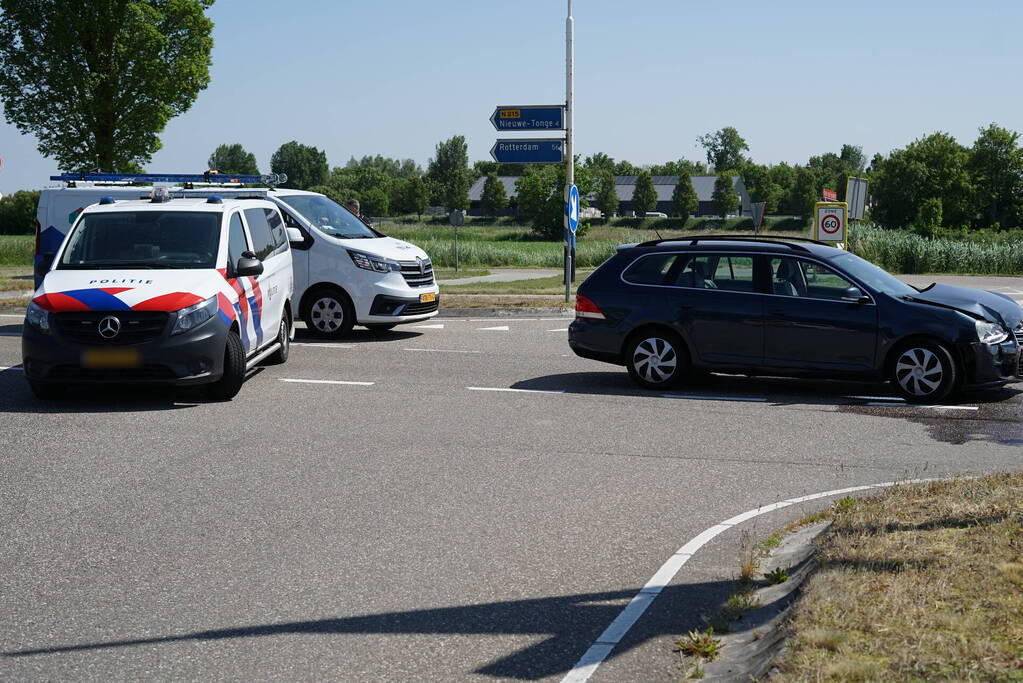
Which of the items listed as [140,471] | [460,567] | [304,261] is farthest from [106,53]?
[460,567]

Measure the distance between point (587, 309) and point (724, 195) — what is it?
139 metres

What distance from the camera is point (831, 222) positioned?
73.4 ft

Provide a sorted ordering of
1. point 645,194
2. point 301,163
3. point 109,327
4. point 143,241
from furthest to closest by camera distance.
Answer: point 301,163, point 645,194, point 143,241, point 109,327

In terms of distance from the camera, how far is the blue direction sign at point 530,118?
22438 millimetres

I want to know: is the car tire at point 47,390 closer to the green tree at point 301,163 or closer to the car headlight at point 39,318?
the car headlight at point 39,318

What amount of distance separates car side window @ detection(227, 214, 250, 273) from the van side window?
0.67ft

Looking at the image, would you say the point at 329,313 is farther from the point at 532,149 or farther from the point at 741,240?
the point at 532,149

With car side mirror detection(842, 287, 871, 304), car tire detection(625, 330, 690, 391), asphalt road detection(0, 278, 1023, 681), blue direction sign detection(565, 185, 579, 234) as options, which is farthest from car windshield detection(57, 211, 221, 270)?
blue direction sign detection(565, 185, 579, 234)

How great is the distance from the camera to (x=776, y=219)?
131875 millimetres

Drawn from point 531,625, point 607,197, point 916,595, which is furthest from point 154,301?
point 607,197

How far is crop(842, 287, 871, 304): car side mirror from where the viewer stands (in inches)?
443

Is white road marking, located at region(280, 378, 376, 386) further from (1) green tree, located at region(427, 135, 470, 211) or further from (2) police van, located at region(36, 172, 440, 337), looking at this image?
(1) green tree, located at region(427, 135, 470, 211)

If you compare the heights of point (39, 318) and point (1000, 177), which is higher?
point (1000, 177)

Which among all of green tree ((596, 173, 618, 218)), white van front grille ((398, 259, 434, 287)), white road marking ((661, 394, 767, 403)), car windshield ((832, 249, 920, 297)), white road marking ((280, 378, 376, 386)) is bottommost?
white road marking ((280, 378, 376, 386))
